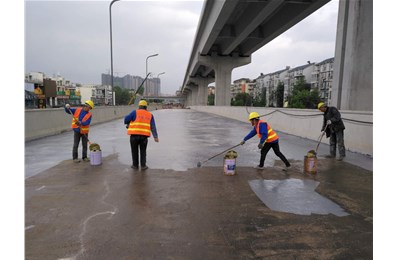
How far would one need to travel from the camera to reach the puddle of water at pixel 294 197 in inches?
185

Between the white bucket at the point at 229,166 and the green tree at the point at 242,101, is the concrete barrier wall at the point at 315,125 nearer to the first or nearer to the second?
the white bucket at the point at 229,166

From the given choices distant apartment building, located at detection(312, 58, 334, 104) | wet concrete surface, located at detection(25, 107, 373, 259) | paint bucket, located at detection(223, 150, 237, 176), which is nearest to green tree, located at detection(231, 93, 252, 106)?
distant apartment building, located at detection(312, 58, 334, 104)

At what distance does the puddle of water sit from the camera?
470 cm

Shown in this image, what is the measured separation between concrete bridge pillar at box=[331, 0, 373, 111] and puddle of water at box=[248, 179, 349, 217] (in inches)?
268

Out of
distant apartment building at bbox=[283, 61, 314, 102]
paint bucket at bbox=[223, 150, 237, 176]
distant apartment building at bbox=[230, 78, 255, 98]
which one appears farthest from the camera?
distant apartment building at bbox=[230, 78, 255, 98]

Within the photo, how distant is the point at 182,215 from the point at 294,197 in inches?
86.7

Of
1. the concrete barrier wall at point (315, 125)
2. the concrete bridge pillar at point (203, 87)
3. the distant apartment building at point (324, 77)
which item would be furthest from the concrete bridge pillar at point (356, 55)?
the distant apartment building at point (324, 77)

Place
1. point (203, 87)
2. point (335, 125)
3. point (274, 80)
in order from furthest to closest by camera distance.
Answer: point (274, 80) → point (203, 87) → point (335, 125)

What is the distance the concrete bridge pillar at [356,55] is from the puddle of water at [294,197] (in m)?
6.80

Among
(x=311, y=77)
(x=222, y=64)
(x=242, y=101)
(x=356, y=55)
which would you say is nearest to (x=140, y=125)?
(x=356, y=55)

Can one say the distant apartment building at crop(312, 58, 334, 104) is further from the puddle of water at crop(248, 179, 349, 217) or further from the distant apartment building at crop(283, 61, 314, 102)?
the puddle of water at crop(248, 179, 349, 217)

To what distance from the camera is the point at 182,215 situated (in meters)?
4.42

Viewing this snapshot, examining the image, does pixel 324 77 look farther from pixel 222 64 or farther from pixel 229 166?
pixel 229 166

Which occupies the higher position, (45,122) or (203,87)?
(203,87)
